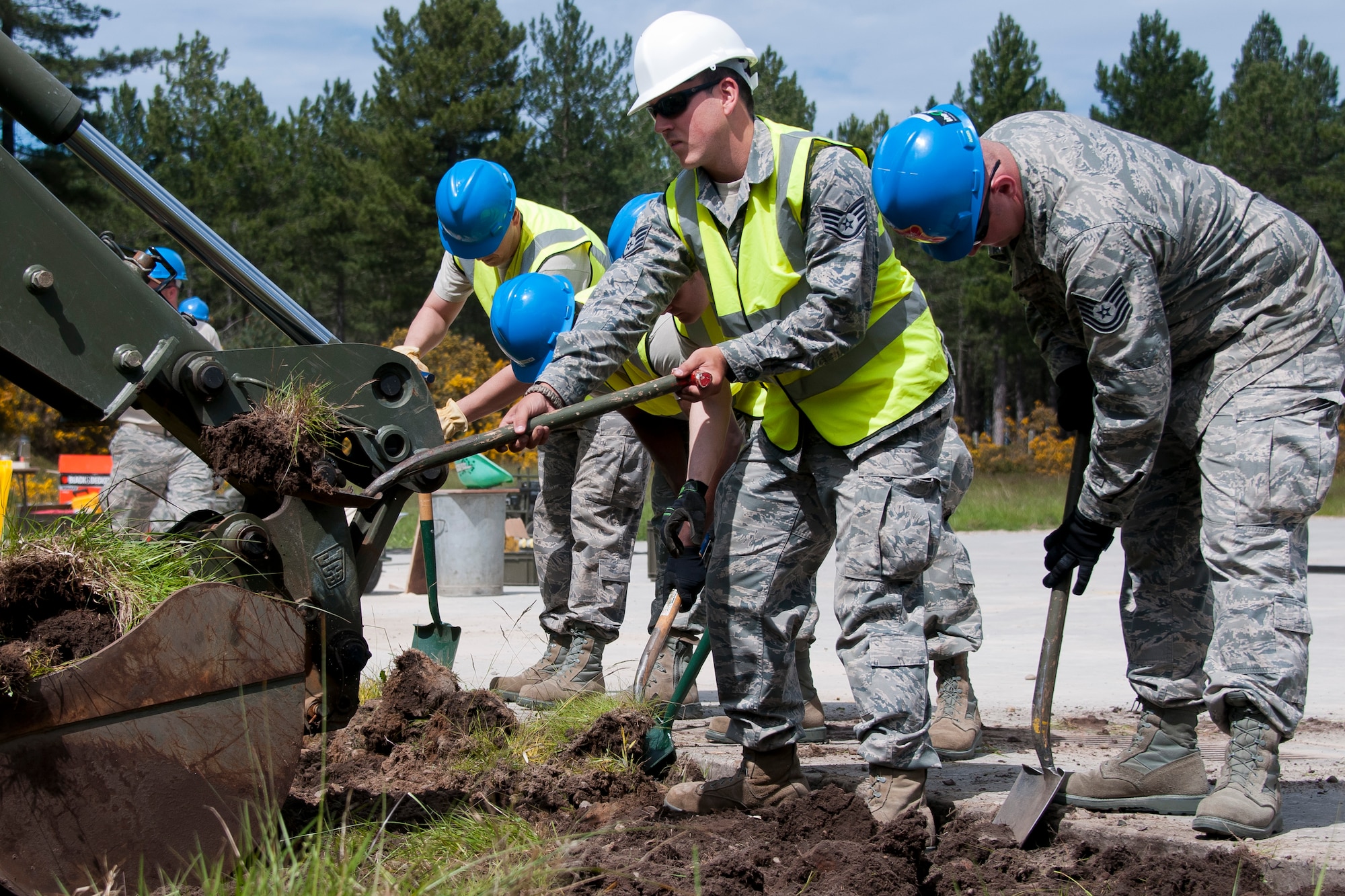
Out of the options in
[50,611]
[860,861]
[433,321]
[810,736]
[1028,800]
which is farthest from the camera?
[433,321]

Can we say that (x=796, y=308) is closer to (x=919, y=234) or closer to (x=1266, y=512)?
(x=919, y=234)

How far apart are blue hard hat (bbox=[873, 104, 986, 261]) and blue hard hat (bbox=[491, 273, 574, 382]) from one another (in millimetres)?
1829

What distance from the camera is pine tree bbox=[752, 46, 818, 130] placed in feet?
126

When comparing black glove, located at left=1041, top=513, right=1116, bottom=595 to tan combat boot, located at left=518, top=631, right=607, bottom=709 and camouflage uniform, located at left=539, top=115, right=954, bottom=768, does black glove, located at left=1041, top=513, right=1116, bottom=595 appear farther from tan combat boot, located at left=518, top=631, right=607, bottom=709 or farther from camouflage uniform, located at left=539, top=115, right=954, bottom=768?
tan combat boot, located at left=518, top=631, right=607, bottom=709

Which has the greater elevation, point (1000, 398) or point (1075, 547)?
point (1000, 398)

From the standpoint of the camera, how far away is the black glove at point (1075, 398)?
3.48 metres

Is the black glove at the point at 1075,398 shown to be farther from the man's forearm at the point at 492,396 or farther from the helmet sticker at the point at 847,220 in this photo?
the man's forearm at the point at 492,396

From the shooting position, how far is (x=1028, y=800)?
3.05 metres

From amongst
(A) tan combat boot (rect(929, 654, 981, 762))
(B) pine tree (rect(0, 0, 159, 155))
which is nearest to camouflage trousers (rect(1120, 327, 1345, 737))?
(A) tan combat boot (rect(929, 654, 981, 762))

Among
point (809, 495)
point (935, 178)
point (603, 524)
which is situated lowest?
point (603, 524)

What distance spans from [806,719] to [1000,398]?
4035 cm

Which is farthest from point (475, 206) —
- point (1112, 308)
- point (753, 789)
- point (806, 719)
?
point (1112, 308)

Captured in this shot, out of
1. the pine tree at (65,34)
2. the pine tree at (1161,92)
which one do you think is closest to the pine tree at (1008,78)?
the pine tree at (1161,92)

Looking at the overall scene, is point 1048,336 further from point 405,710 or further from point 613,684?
point 613,684
